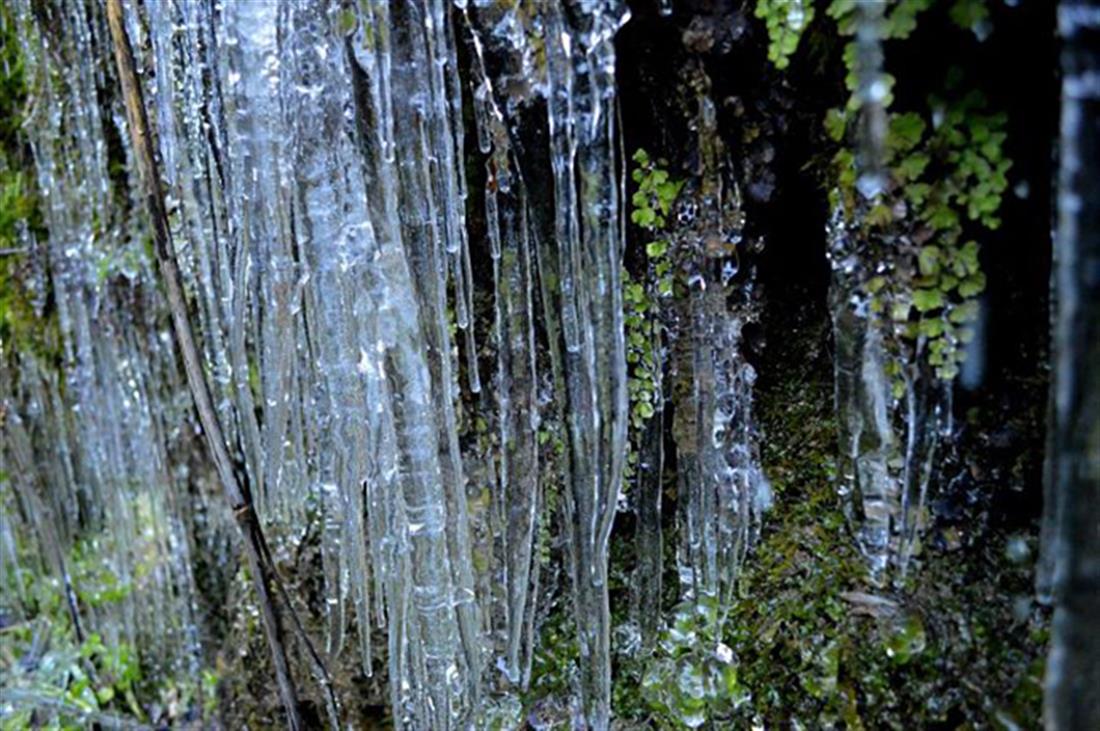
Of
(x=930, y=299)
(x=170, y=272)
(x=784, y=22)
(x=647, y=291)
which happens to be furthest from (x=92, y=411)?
(x=930, y=299)

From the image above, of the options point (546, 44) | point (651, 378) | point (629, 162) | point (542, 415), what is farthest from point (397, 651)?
point (546, 44)

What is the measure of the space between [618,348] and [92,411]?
2498 millimetres

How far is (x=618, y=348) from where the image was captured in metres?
1.95

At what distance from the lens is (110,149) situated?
3.29m

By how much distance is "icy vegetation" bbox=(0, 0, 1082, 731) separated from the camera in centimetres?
178

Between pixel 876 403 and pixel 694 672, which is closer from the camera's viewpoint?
pixel 876 403

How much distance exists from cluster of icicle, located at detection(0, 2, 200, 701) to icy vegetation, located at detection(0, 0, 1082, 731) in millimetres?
737

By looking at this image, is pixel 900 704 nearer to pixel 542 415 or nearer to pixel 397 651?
pixel 542 415

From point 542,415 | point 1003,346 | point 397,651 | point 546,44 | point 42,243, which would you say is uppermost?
point 546,44

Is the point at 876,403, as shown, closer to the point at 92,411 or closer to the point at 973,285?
the point at 973,285

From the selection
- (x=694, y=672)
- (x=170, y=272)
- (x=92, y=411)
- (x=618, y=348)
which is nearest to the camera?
(x=618, y=348)

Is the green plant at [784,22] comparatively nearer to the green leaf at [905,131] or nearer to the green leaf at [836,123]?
the green leaf at [836,123]

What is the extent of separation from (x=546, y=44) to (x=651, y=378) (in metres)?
0.79

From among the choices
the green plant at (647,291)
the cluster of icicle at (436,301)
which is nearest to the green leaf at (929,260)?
the cluster of icicle at (436,301)
